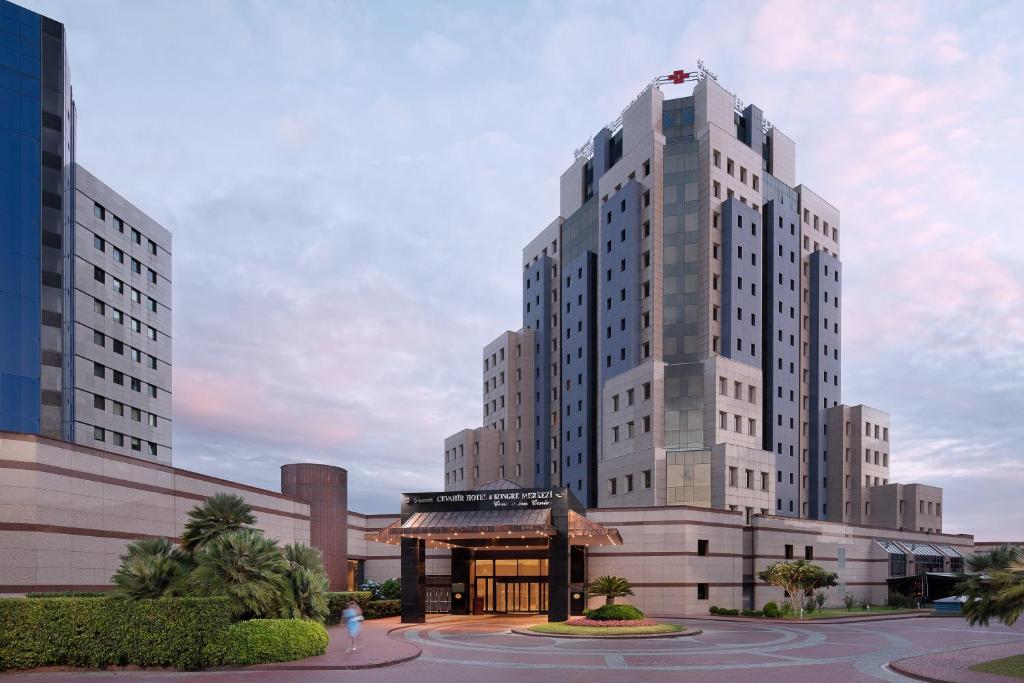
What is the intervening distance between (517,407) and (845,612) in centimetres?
6565

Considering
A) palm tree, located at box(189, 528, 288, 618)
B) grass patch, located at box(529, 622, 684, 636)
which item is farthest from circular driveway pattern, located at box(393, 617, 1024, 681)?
palm tree, located at box(189, 528, 288, 618)

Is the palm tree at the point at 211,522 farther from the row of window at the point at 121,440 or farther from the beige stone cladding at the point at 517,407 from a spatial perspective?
the beige stone cladding at the point at 517,407

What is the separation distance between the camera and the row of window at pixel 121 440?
75.3 metres

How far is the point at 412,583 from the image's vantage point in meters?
50.6

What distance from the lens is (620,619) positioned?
140 ft

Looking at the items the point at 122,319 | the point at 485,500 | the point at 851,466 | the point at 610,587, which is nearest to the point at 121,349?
the point at 122,319

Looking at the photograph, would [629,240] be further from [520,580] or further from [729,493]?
[520,580]

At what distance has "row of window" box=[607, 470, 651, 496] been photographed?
261ft

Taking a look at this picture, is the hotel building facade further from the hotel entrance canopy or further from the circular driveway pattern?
the circular driveway pattern

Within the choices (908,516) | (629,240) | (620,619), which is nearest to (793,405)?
(908,516)

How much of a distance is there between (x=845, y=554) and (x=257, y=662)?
5688 centimetres

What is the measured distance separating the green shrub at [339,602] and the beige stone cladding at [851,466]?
71.3 m

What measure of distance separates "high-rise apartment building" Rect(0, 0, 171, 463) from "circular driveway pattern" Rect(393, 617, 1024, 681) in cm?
3591

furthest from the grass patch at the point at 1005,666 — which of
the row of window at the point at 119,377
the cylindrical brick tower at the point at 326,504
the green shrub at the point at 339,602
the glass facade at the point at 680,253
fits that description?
the row of window at the point at 119,377
